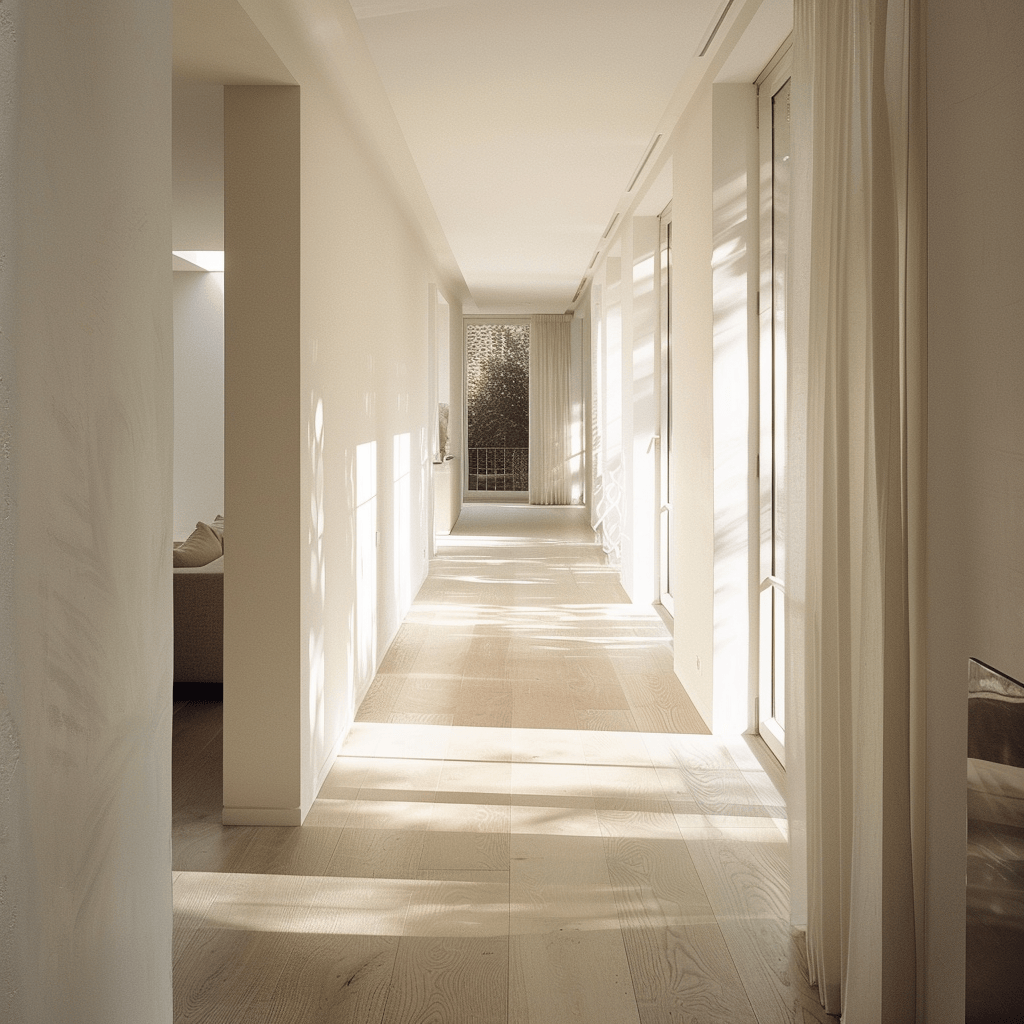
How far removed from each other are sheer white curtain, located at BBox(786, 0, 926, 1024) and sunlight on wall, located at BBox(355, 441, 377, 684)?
2.64 meters

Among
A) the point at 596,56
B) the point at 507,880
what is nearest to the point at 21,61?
the point at 507,880

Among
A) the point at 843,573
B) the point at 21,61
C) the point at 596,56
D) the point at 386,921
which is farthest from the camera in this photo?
the point at 596,56

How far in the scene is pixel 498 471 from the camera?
17.1 meters

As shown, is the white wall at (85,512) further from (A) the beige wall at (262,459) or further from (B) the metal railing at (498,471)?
(B) the metal railing at (498,471)

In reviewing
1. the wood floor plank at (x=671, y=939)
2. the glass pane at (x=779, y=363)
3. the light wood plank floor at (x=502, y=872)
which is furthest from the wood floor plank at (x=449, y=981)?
the glass pane at (x=779, y=363)

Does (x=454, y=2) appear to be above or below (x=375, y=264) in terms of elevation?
above

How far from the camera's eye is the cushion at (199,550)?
4.94m

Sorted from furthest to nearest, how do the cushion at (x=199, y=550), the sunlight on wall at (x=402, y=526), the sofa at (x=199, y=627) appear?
1. the sunlight on wall at (x=402, y=526)
2. the cushion at (x=199, y=550)
3. the sofa at (x=199, y=627)

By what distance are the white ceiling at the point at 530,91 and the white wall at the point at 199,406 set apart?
3007 millimetres

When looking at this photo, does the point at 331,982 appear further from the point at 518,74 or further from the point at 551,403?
the point at 551,403

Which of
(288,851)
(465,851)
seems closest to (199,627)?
(288,851)

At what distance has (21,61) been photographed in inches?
45.2

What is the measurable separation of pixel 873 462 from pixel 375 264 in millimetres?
3661

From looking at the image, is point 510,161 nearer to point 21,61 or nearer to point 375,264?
point 375,264
